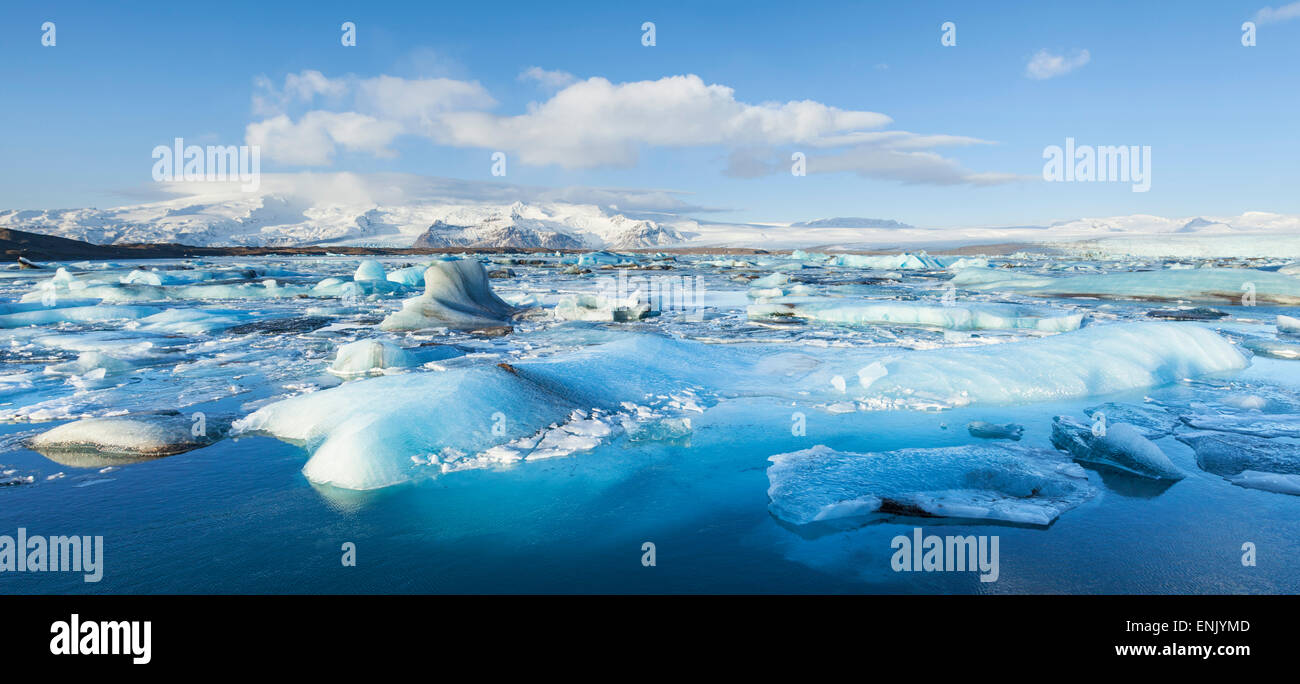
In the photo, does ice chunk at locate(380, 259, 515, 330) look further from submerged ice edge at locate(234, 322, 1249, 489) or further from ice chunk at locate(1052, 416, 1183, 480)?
ice chunk at locate(1052, 416, 1183, 480)

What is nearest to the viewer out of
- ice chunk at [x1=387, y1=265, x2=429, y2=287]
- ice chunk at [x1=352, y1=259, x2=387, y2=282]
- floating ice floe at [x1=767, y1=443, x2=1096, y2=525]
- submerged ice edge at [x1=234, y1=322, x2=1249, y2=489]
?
floating ice floe at [x1=767, y1=443, x2=1096, y2=525]

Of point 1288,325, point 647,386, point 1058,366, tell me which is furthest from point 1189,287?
point 647,386

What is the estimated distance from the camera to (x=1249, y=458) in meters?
3.63

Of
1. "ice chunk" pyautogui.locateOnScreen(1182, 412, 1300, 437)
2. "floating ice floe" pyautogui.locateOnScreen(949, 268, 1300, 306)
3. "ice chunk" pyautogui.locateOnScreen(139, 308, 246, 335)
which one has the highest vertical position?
"floating ice floe" pyautogui.locateOnScreen(949, 268, 1300, 306)

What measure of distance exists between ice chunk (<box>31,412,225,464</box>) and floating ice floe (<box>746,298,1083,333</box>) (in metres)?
9.15

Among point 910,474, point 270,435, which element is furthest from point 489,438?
point 910,474

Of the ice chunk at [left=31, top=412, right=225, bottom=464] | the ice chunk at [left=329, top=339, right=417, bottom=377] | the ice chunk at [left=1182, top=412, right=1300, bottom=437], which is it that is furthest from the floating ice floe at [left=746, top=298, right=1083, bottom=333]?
the ice chunk at [left=31, top=412, right=225, bottom=464]

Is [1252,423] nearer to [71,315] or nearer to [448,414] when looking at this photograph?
[448,414]

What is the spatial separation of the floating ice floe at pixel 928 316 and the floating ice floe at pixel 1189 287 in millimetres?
6159

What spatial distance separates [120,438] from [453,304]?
736cm

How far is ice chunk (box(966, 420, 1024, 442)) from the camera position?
13.5 feet

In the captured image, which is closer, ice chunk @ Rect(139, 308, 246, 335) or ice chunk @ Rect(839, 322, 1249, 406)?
ice chunk @ Rect(839, 322, 1249, 406)
